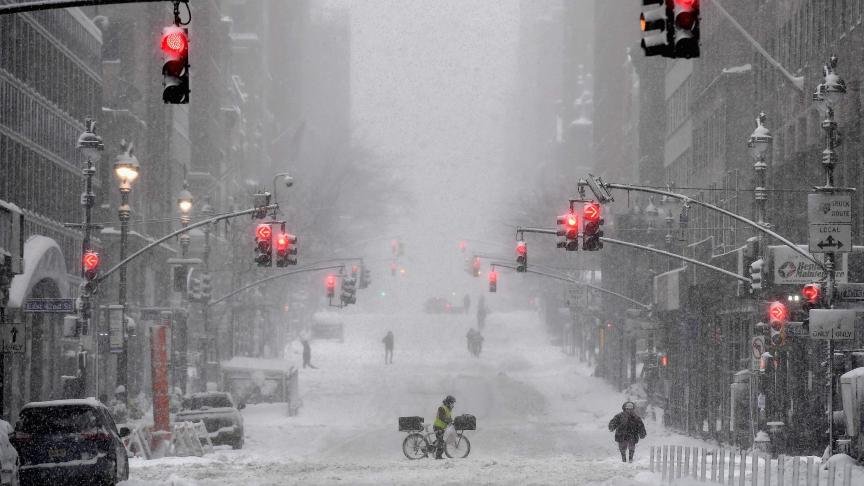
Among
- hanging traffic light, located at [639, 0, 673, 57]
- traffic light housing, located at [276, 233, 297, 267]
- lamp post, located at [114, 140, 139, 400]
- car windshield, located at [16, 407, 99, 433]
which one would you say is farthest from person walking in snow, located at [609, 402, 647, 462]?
hanging traffic light, located at [639, 0, 673, 57]

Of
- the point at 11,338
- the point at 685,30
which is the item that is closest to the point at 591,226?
the point at 11,338

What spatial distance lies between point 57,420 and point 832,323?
44.3 feet

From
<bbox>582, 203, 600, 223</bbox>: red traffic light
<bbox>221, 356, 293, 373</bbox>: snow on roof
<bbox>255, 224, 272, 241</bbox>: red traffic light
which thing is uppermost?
<bbox>582, 203, 600, 223</bbox>: red traffic light

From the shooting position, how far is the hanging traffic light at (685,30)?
1348 cm

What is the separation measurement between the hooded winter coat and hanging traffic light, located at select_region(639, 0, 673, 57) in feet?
80.2

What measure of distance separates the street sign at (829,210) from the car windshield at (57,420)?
1312 cm

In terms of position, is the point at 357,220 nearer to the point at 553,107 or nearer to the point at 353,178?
the point at 353,178

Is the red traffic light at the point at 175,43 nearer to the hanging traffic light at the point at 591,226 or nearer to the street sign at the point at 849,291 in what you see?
the street sign at the point at 849,291

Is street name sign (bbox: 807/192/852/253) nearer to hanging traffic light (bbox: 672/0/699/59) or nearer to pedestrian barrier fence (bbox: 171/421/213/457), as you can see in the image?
hanging traffic light (bbox: 672/0/699/59)

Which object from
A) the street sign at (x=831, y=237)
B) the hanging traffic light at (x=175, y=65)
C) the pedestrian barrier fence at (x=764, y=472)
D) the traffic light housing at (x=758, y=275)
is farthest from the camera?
the traffic light housing at (x=758, y=275)

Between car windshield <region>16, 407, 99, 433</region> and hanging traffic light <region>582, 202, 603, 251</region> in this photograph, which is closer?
car windshield <region>16, 407, 99, 433</region>

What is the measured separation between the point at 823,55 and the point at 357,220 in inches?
3244

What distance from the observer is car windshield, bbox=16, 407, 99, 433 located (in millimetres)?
26156

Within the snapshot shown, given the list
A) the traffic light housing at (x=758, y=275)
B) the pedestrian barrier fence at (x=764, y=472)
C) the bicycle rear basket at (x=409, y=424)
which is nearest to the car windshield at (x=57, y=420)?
the pedestrian barrier fence at (x=764, y=472)
